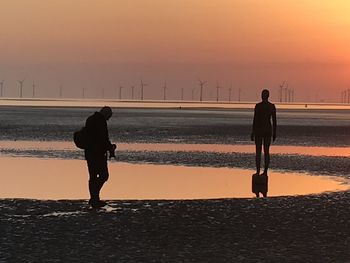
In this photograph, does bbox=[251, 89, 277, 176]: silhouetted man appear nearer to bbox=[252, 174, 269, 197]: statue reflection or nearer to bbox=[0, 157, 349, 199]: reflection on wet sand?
bbox=[252, 174, 269, 197]: statue reflection

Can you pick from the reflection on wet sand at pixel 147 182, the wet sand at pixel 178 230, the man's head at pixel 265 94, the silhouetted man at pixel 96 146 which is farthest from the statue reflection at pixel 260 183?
the silhouetted man at pixel 96 146

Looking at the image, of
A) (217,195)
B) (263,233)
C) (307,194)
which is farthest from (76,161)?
(263,233)

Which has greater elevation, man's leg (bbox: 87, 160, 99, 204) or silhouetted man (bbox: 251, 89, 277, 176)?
silhouetted man (bbox: 251, 89, 277, 176)

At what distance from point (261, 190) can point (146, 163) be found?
9438mm

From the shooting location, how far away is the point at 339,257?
1017cm

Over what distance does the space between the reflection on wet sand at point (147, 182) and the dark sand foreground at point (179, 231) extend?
7.38 feet

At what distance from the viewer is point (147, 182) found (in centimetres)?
2136

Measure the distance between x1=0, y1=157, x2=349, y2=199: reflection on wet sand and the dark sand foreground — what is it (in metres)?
2.25

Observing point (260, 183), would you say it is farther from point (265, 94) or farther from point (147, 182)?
point (147, 182)

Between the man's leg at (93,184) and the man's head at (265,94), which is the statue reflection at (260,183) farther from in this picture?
the man's leg at (93,184)

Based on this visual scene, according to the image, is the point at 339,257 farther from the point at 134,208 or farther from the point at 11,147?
the point at 11,147

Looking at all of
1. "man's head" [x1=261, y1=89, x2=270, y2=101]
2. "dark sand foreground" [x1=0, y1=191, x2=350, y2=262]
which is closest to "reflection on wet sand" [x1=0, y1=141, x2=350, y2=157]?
"man's head" [x1=261, y1=89, x2=270, y2=101]

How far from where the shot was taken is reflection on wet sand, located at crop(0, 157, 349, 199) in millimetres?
18562

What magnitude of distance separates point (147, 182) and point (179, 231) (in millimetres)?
9186
